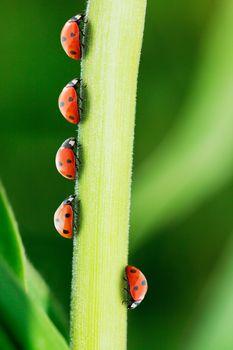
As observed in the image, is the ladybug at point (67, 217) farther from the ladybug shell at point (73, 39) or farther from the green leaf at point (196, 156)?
the green leaf at point (196, 156)

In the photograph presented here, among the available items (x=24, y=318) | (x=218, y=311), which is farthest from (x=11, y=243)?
(x=218, y=311)

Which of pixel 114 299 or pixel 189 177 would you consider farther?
pixel 189 177

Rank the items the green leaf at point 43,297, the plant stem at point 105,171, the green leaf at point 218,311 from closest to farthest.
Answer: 1. the plant stem at point 105,171
2. the green leaf at point 43,297
3. the green leaf at point 218,311

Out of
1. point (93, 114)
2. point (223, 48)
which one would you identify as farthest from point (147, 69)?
point (93, 114)

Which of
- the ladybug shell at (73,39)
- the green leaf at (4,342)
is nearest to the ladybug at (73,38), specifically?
the ladybug shell at (73,39)

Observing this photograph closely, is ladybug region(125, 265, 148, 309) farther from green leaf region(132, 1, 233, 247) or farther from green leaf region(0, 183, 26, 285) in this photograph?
green leaf region(132, 1, 233, 247)

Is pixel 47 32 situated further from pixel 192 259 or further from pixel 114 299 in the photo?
pixel 114 299
